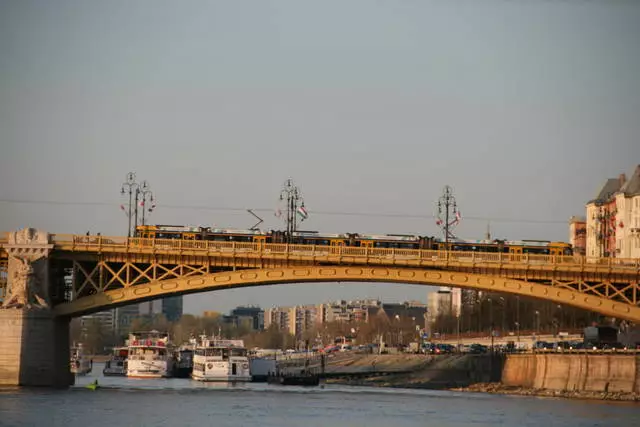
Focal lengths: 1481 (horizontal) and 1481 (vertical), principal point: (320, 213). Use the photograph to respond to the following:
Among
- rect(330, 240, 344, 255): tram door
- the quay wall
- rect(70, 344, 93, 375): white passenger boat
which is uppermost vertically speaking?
rect(330, 240, 344, 255): tram door

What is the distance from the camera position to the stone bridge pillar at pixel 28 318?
105 meters

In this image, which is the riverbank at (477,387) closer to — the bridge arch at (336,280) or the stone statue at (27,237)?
the bridge arch at (336,280)

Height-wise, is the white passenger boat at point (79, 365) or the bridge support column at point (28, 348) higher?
the bridge support column at point (28, 348)

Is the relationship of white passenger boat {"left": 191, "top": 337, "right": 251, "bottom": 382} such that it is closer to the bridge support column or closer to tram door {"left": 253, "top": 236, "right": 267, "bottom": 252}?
tram door {"left": 253, "top": 236, "right": 267, "bottom": 252}

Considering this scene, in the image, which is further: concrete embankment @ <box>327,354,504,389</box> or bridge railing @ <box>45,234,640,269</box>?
concrete embankment @ <box>327,354,504,389</box>

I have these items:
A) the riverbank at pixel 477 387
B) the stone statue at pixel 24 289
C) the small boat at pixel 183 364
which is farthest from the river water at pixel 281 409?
the small boat at pixel 183 364

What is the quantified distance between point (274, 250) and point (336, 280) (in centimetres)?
501

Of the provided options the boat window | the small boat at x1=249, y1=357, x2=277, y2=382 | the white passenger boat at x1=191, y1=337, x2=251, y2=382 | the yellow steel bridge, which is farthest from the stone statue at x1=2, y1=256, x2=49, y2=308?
the small boat at x1=249, y1=357, x2=277, y2=382

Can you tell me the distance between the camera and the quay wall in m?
108

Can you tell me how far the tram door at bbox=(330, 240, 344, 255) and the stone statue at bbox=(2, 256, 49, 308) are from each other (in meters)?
21.0

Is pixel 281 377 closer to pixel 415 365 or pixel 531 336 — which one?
pixel 415 365

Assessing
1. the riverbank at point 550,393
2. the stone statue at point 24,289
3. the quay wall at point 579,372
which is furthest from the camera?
the quay wall at point 579,372

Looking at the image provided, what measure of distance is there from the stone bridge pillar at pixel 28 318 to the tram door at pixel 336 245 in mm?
20312

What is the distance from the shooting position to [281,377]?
148 m
